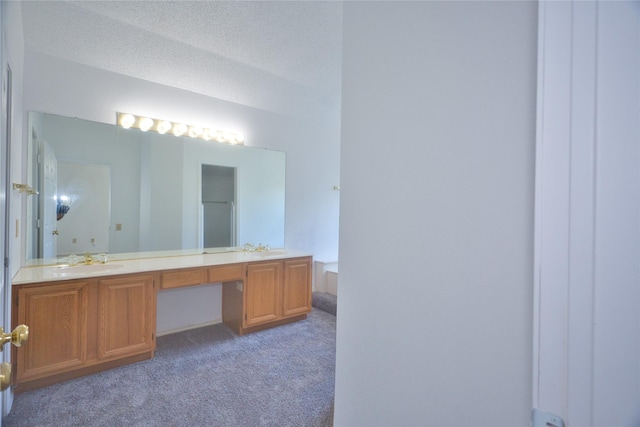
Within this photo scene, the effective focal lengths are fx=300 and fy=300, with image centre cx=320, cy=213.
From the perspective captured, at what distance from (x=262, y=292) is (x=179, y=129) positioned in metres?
1.88

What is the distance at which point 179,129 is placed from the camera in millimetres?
3064

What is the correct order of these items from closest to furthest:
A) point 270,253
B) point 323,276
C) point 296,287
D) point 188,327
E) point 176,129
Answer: point 176,129 < point 188,327 < point 296,287 < point 270,253 < point 323,276

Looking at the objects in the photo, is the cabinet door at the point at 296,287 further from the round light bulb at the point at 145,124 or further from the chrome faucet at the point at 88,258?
the round light bulb at the point at 145,124

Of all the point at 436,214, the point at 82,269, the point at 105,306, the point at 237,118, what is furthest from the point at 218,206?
the point at 436,214

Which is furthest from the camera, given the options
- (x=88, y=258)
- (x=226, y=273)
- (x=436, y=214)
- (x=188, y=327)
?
(x=188, y=327)

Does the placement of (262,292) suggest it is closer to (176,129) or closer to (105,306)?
(105,306)

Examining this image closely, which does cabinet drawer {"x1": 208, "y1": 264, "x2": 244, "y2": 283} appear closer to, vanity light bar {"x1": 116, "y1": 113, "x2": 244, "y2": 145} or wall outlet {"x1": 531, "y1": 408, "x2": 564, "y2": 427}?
vanity light bar {"x1": 116, "y1": 113, "x2": 244, "y2": 145}

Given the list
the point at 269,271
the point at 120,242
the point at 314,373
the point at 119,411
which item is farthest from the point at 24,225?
the point at 314,373

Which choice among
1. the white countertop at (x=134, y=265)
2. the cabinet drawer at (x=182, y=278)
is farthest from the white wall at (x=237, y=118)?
the cabinet drawer at (x=182, y=278)

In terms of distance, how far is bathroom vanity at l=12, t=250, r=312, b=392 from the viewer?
6.52ft

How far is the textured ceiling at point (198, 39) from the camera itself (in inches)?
86.4

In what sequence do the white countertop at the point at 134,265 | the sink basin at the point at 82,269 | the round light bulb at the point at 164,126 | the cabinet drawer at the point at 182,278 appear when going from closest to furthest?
the white countertop at the point at 134,265
the sink basin at the point at 82,269
the cabinet drawer at the point at 182,278
the round light bulb at the point at 164,126

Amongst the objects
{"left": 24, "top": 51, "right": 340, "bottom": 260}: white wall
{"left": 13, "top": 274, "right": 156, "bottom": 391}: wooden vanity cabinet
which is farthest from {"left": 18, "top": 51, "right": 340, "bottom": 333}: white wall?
{"left": 13, "top": 274, "right": 156, "bottom": 391}: wooden vanity cabinet

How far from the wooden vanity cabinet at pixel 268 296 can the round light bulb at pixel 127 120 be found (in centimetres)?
173
